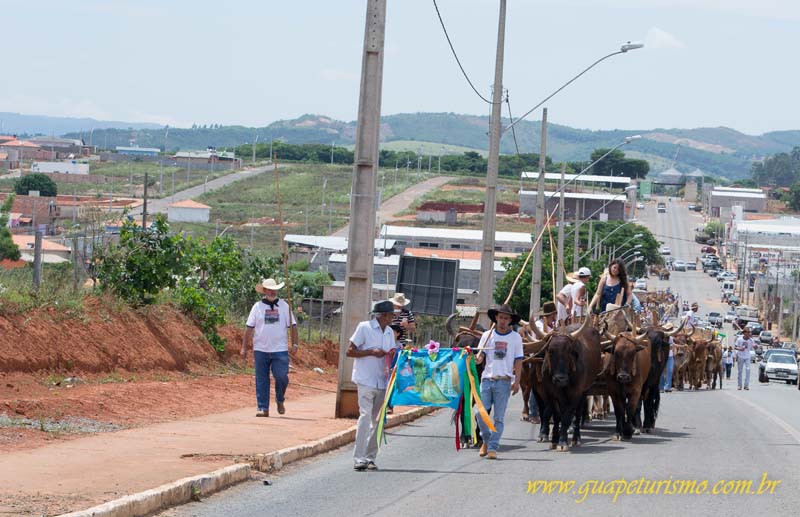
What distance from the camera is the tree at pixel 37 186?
140m

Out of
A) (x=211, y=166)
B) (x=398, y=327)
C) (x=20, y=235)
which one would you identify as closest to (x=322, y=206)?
(x=20, y=235)

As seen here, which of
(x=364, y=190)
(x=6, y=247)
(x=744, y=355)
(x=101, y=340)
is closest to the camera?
(x=364, y=190)

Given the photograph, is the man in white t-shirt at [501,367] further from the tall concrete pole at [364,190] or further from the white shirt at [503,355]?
the tall concrete pole at [364,190]

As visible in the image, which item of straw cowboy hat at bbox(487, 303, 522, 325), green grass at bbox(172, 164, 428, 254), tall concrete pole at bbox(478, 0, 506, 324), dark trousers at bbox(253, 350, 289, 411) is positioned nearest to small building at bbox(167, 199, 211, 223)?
green grass at bbox(172, 164, 428, 254)

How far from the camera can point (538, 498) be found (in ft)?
40.9

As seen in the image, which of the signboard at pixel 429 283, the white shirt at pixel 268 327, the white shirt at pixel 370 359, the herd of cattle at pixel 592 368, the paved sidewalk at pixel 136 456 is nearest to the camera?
the paved sidewalk at pixel 136 456

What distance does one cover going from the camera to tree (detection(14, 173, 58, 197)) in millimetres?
139625

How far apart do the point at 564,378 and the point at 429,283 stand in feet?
49.0

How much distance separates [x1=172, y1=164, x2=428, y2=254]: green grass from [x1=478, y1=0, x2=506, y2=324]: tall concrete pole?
71755 millimetres

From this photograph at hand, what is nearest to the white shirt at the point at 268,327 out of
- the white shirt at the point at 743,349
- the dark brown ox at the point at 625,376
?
the dark brown ox at the point at 625,376

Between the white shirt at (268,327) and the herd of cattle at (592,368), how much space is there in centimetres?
260

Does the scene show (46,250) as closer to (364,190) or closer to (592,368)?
(364,190)

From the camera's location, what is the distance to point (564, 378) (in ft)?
55.6

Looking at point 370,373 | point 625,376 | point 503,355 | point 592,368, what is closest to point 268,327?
point 503,355
